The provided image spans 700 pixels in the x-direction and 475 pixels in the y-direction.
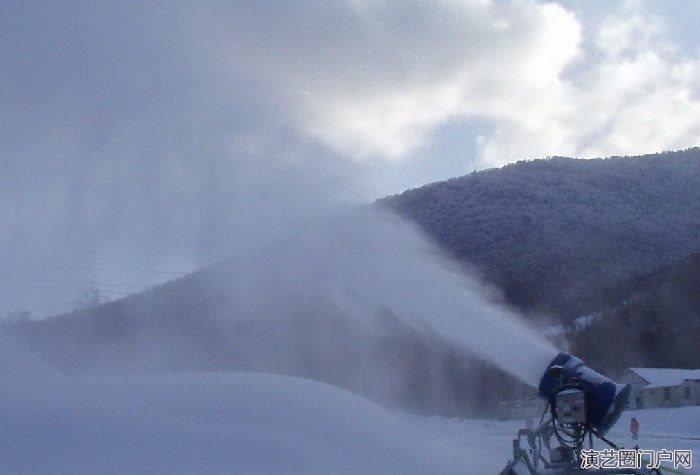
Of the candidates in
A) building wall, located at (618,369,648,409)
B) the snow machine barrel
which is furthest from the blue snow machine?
building wall, located at (618,369,648,409)

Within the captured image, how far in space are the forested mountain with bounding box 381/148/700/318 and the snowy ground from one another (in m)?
23.3

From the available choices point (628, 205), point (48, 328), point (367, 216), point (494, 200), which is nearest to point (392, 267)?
point (367, 216)

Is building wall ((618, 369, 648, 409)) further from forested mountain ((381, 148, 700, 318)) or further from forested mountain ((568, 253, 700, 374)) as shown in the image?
forested mountain ((381, 148, 700, 318))

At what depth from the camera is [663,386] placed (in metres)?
39.8

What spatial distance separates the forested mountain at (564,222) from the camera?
42.8 meters

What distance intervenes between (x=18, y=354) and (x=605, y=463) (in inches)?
404

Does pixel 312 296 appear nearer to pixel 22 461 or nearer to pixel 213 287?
pixel 213 287

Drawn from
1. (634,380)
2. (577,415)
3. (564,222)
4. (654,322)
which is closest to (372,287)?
(577,415)

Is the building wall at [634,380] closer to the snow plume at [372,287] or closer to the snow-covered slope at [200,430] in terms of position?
the snow plume at [372,287]

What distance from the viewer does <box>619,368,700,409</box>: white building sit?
39562mm

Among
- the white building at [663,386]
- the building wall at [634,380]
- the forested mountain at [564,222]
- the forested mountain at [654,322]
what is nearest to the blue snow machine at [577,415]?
the forested mountain at [564,222]

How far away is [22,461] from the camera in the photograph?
752cm

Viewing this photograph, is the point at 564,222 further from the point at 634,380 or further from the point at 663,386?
the point at 663,386

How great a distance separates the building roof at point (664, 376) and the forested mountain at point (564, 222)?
5258 mm
